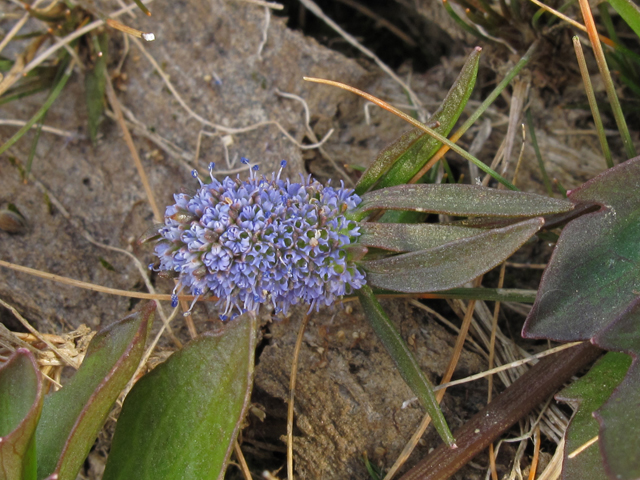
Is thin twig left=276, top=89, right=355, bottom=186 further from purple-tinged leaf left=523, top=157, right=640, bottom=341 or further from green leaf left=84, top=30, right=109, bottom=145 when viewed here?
purple-tinged leaf left=523, top=157, right=640, bottom=341

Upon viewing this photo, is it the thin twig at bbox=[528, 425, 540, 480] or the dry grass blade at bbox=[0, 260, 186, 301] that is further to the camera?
the dry grass blade at bbox=[0, 260, 186, 301]

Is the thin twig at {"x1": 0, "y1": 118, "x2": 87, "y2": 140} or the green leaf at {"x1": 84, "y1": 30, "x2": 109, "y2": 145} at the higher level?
the green leaf at {"x1": 84, "y1": 30, "x2": 109, "y2": 145}

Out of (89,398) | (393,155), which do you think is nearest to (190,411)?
(89,398)

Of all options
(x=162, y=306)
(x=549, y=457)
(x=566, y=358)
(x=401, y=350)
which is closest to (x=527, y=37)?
(x=566, y=358)

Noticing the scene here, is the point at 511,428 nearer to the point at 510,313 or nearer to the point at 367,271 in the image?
the point at 510,313

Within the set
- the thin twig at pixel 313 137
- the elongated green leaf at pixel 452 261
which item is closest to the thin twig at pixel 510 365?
the elongated green leaf at pixel 452 261

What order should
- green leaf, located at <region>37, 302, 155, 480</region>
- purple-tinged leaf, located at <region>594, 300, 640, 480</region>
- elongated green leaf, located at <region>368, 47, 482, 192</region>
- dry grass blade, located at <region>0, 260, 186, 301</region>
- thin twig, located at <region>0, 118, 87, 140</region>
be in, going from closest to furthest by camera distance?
1. purple-tinged leaf, located at <region>594, 300, 640, 480</region>
2. green leaf, located at <region>37, 302, 155, 480</region>
3. elongated green leaf, located at <region>368, 47, 482, 192</region>
4. dry grass blade, located at <region>0, 260, 186, 301</region>
5. thin twig, located at <region>0, 118, 87, 140</region>

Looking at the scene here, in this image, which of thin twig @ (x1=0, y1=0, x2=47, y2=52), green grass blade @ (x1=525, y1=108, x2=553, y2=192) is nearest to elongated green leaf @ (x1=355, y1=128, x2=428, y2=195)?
green grass blade @ (x1=525, y1=108, x2=553, y2=192)
